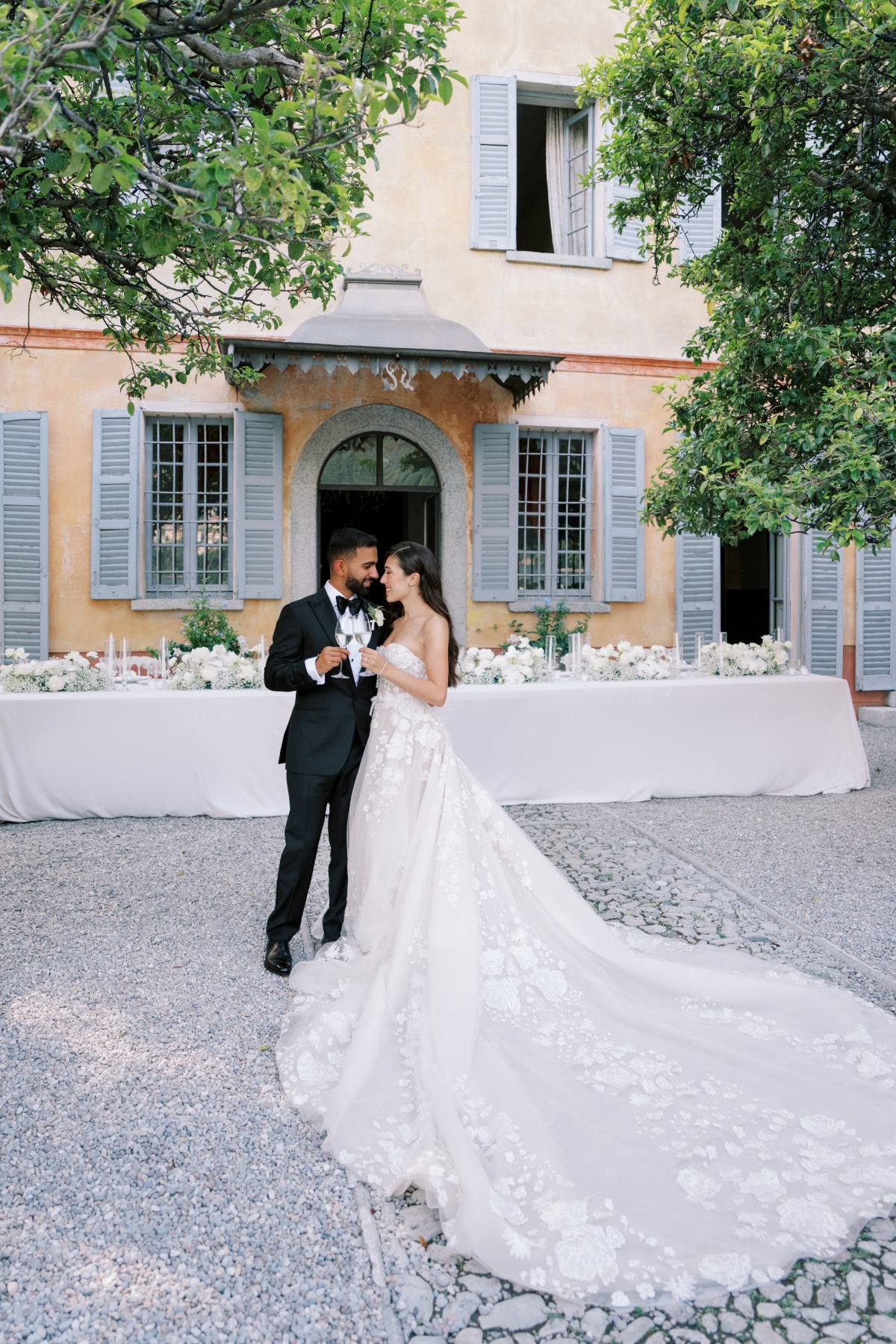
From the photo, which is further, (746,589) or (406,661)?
(746,589)

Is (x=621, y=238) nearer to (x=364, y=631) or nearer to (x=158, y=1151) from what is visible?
(x=364, y=631)

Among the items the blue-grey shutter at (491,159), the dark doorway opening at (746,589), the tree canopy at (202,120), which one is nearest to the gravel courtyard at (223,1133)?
the tree canopy at (202,120)

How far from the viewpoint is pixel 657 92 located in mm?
5188

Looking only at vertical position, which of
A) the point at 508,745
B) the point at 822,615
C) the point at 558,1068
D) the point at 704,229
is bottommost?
the point at 558,1068

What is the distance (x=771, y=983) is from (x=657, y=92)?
182 inches

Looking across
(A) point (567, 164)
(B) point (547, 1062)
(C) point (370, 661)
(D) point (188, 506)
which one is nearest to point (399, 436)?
(D) point (188, 506)

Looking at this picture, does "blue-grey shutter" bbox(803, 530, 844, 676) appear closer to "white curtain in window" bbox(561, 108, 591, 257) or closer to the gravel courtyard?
"white curtain in window" bbox(561, 108, 591, 257)

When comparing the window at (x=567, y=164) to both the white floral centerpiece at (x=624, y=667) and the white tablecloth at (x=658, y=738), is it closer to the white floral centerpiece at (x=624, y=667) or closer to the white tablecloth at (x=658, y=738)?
the white floral centerpiece at (x=624, y=667)

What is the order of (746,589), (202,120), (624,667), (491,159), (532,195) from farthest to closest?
(746,589) → (532,195) → (491,159) → (624,667) → (202,120)

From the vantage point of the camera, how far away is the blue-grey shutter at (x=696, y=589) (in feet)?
32.4

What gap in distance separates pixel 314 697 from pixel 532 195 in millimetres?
10492

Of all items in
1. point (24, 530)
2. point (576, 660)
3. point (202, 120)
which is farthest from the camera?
point (24, 530)

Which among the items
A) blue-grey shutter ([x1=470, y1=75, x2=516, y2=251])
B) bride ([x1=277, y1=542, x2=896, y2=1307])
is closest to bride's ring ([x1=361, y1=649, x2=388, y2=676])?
bride ([x1=277, y1=542, x2=896, y2=1307])

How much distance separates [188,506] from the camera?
9.20 m
